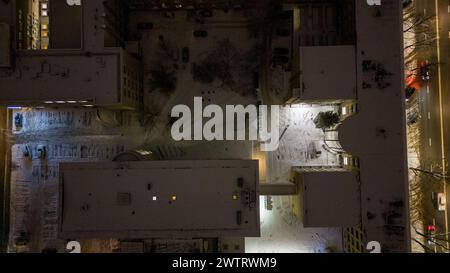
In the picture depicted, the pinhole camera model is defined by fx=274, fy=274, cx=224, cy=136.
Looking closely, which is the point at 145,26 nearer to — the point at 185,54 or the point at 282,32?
the point at 185,54

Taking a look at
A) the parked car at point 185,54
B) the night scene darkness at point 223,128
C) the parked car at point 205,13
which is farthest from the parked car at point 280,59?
the parked car at point 185,54

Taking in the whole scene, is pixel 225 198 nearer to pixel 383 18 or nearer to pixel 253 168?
pixel 253 168

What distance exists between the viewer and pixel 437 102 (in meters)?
14.3

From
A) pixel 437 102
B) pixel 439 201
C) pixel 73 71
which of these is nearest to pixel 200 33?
pixel 73 71

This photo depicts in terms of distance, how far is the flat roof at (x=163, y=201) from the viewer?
37.3ft

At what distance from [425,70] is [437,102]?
179 centimetres

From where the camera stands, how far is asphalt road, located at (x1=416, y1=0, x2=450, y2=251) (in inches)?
554

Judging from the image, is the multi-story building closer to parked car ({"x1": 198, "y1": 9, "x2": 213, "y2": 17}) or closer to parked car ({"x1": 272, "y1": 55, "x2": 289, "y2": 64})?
parked car ({"x1": 198, "y1": 9, "x2": 213, "y2": 17})

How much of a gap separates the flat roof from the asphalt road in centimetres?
972

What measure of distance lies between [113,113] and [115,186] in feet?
12.5

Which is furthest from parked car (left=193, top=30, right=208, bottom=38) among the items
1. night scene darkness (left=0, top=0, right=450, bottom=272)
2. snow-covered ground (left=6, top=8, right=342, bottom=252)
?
snow-covered ground (left=6, top=8, right=342, bottom=252)

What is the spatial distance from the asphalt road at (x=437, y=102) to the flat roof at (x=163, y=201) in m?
9.72

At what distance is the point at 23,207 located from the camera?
45.1 ft
